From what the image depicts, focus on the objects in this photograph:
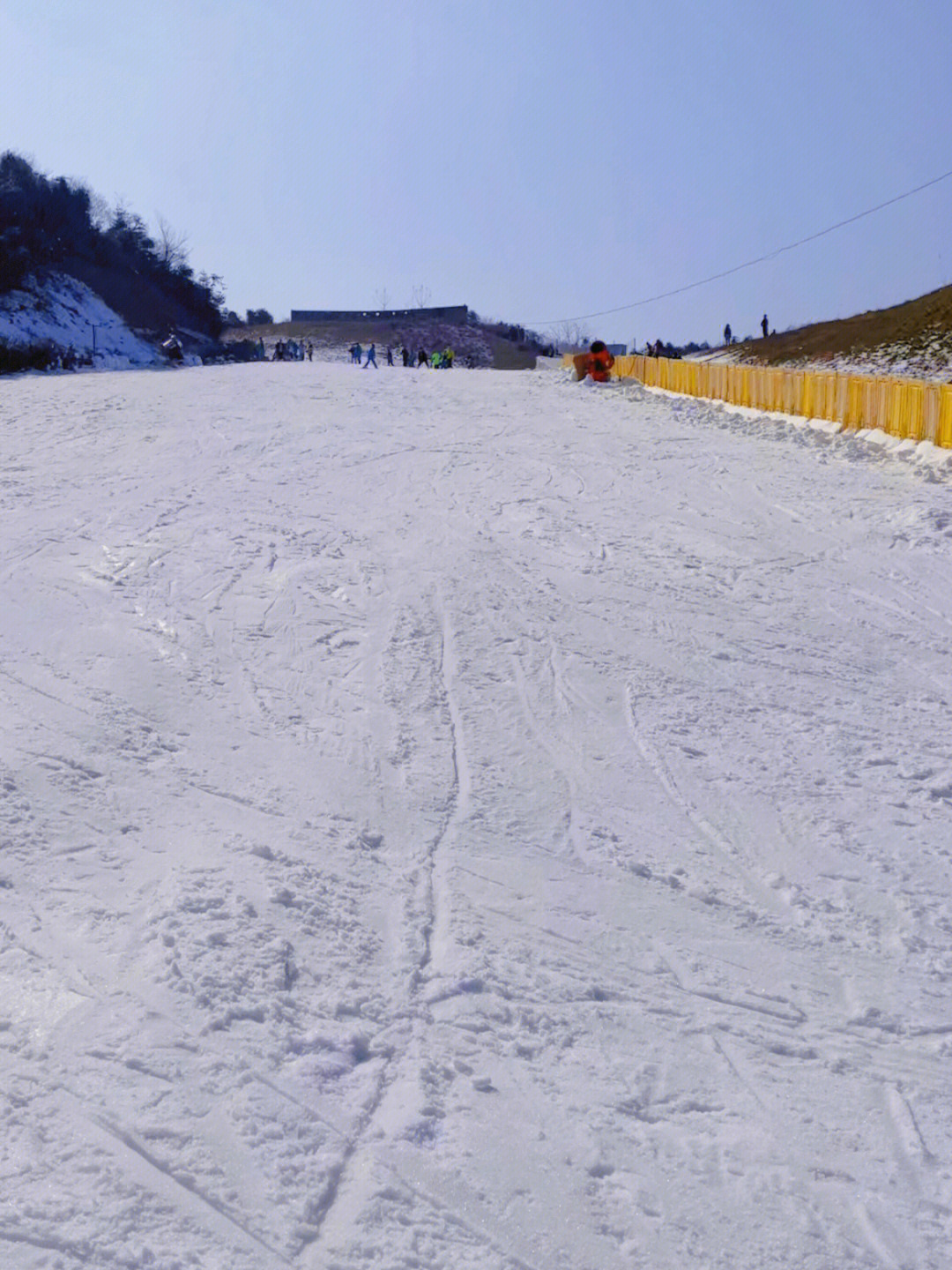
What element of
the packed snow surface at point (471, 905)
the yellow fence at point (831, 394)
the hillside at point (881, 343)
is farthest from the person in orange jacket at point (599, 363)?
the packed snow surface at point (471, 905)

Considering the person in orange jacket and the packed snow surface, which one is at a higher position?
the person in orange jacket

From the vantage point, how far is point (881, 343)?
1996 inches

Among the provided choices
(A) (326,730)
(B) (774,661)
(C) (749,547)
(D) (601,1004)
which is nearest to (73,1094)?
(D) (601,1004)

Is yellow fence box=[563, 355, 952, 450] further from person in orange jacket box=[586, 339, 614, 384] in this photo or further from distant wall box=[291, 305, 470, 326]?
distant wall box=[291, 305, 470, 326]

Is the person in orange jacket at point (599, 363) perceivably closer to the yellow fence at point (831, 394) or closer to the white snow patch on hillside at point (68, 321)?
the yellow fence at point (831, 394)

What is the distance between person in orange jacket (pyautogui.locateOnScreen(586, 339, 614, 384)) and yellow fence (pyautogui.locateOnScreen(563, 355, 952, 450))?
177 centimetres

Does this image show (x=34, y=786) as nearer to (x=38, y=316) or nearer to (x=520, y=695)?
(x=520, y=695)

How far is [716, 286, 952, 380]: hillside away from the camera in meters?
46.4

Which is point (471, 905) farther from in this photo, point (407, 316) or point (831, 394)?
point (407, 316)

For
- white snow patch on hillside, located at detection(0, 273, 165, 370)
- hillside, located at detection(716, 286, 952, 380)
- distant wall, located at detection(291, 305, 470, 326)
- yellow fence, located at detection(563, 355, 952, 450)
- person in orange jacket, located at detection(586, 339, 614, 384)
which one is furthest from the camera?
distant wall, located at detection(291, 305, 470, 326)

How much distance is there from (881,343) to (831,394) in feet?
108

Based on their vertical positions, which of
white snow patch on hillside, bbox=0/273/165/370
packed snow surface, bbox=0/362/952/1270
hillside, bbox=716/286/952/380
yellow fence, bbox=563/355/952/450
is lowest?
packed snow surface, bbox=0/362/952/1270

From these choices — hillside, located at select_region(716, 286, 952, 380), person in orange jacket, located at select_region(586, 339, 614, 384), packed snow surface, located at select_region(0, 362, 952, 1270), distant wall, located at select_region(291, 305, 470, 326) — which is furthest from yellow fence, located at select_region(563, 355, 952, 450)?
distant wall, located at select_region(291, 305, 470, 326)

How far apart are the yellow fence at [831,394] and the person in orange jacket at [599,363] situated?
1768mm
